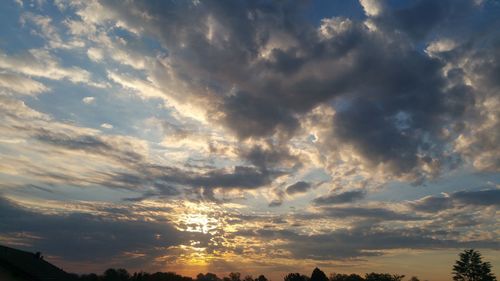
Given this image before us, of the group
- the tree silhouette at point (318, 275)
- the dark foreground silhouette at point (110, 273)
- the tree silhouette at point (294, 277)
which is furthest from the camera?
the tree silhouette at point (294, 277)

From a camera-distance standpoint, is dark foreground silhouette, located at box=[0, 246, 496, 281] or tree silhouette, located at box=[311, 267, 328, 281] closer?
dark foreground silhouette, located at box=[0, 246, 496, 281]

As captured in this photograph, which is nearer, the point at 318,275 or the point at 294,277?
the point at 318,275

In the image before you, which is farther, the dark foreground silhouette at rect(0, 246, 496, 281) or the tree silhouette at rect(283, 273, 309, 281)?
the tree silhouette at rect(283, 273, 309, 281)

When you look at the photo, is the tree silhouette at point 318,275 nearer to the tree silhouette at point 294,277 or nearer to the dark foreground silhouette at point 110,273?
the dark foreground silhouette at point 110,273

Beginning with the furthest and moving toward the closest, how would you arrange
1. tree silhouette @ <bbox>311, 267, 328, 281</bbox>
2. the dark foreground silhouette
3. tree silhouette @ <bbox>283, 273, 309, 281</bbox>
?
tree silhouette @ <bbox>283, 273, 309, 281</bbox> < tree silhouette @ <bbox>311, 267, 328, 281</bbox> < the dark foreground silhouette

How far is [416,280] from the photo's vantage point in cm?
18275

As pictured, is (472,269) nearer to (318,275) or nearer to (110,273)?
(318,275)

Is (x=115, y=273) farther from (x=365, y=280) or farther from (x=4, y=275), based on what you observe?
(x=4, y=275)

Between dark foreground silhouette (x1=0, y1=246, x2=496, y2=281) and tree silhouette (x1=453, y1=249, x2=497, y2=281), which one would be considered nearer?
dark foreground silhouette (x1=0, y1=246, x2=496, y2=281)

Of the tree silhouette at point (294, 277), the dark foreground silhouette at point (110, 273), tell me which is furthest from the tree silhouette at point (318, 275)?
the tree silhouette at point (294, 277)

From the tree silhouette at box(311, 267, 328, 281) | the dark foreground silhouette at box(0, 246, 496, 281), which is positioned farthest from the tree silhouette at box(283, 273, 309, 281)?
the tree silhouette at box(311, 267, 328, 281)

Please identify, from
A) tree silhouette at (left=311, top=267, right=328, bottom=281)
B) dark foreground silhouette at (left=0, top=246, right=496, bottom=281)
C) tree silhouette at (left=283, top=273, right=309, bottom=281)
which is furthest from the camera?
tree silhouette at (left=283, top=273, right=309, bottom=281)

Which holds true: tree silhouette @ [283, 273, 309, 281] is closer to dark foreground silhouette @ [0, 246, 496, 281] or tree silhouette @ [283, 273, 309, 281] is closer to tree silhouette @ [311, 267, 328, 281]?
dark foreground silhouette @ [0, 246, 496, 281]

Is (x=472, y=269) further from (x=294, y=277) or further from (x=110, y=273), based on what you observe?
(x=110, y=273)
